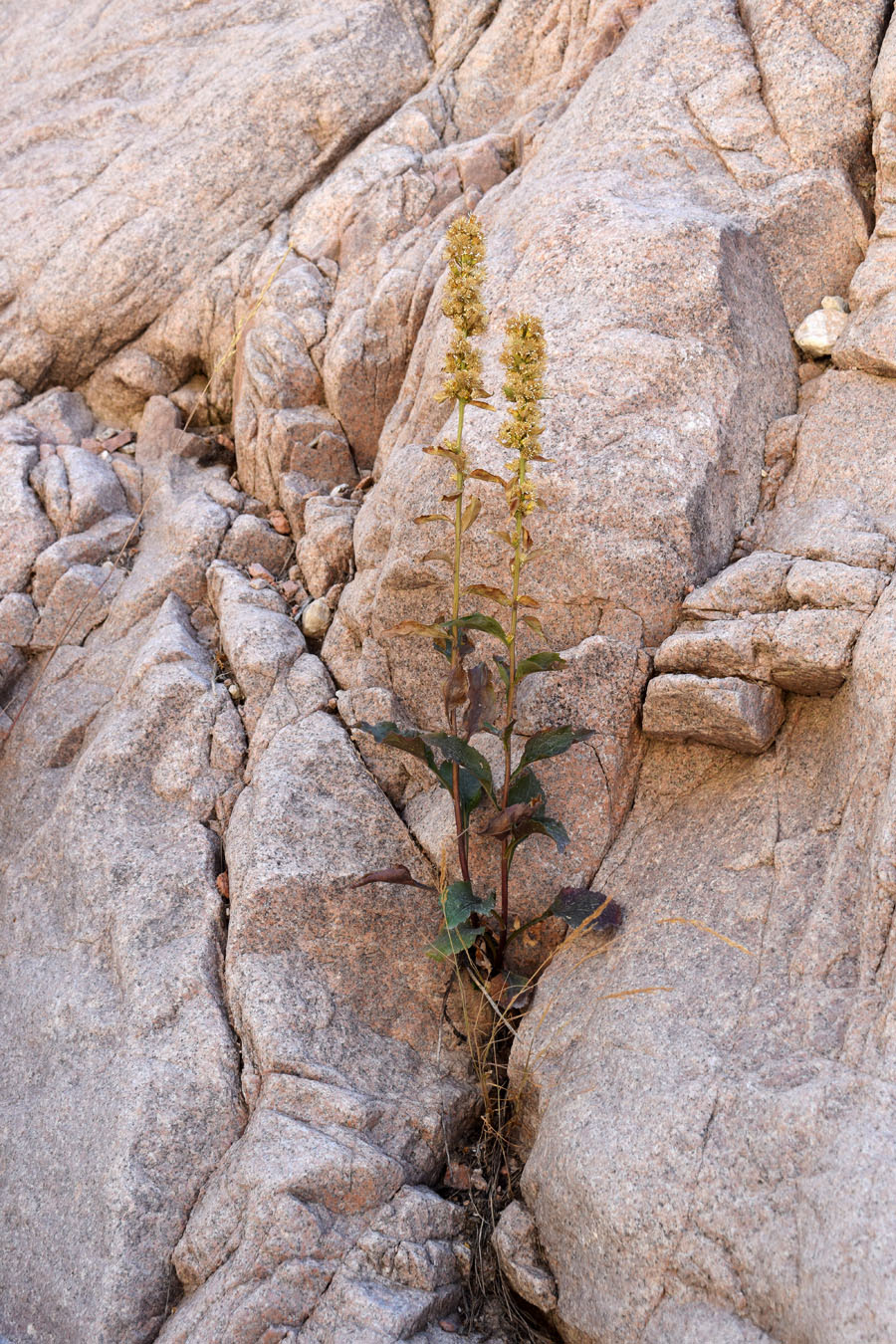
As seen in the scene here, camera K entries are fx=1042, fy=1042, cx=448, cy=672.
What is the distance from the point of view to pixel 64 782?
193 inches

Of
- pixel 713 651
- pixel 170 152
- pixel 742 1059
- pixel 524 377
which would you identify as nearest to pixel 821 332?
pixel 713 651

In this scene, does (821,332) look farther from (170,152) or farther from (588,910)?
(170,152)

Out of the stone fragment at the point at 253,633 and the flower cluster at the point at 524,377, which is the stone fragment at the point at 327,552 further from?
the flower cluster at the point at 524,377

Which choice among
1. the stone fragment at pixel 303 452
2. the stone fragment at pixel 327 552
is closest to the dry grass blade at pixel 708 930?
the stone fragment at pixel 327 552

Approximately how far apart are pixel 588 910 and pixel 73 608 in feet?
11.0

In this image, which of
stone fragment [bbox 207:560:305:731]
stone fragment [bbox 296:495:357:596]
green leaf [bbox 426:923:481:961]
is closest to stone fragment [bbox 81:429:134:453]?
stone fragment [bbox 207:560:305:731]

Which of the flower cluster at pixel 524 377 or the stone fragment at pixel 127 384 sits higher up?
the flower cluster at pixel 524 377

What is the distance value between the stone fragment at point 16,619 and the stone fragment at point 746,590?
11.4ft

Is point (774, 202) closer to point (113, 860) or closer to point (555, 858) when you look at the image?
point (555, 858)

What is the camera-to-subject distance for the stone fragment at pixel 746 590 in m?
4.02

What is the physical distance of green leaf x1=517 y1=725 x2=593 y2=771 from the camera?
3.76m

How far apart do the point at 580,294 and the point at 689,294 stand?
19.6 inches

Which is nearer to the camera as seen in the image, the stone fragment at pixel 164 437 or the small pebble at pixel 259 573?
the small pebble at pixel 259 573

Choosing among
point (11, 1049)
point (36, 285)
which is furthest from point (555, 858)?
point (36, 285)
